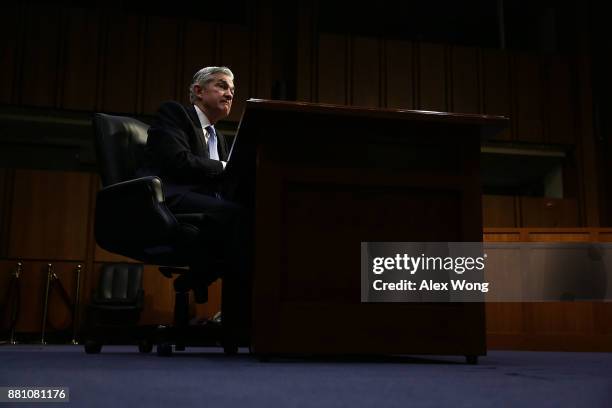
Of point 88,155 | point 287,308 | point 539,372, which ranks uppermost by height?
point 88,155

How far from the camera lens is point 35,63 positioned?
20.2ft

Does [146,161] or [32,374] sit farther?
[146,161]

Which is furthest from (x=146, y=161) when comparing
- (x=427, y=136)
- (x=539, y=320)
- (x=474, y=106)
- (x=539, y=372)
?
(x=474, y=106)

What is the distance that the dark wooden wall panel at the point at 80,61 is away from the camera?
20.4 ft

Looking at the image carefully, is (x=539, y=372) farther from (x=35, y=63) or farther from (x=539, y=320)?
(x=35, y=63)

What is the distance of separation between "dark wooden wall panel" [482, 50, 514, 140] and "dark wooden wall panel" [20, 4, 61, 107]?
4584mm

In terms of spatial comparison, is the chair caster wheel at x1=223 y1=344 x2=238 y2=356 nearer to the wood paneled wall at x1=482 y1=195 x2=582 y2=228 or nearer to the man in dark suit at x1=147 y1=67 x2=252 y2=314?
the man in dark suit at x1=147 y1=67 x2=252 y2=314

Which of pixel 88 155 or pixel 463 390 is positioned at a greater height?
pixel 88 155

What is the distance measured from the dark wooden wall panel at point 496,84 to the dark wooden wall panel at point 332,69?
1.62 meters

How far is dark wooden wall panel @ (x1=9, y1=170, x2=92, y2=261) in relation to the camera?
5.71 meters

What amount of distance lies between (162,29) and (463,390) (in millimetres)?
5922

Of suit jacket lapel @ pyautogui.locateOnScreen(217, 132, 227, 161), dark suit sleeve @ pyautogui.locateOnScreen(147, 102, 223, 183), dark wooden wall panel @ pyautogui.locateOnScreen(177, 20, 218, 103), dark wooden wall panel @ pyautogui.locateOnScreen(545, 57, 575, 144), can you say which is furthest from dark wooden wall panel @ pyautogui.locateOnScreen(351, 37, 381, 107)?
dark suit sleeve @ pyautogui.locateOnScreen(147, 102, 223, 183)

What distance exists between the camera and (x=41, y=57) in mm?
6184

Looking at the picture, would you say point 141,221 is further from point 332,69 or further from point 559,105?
point 559,105
